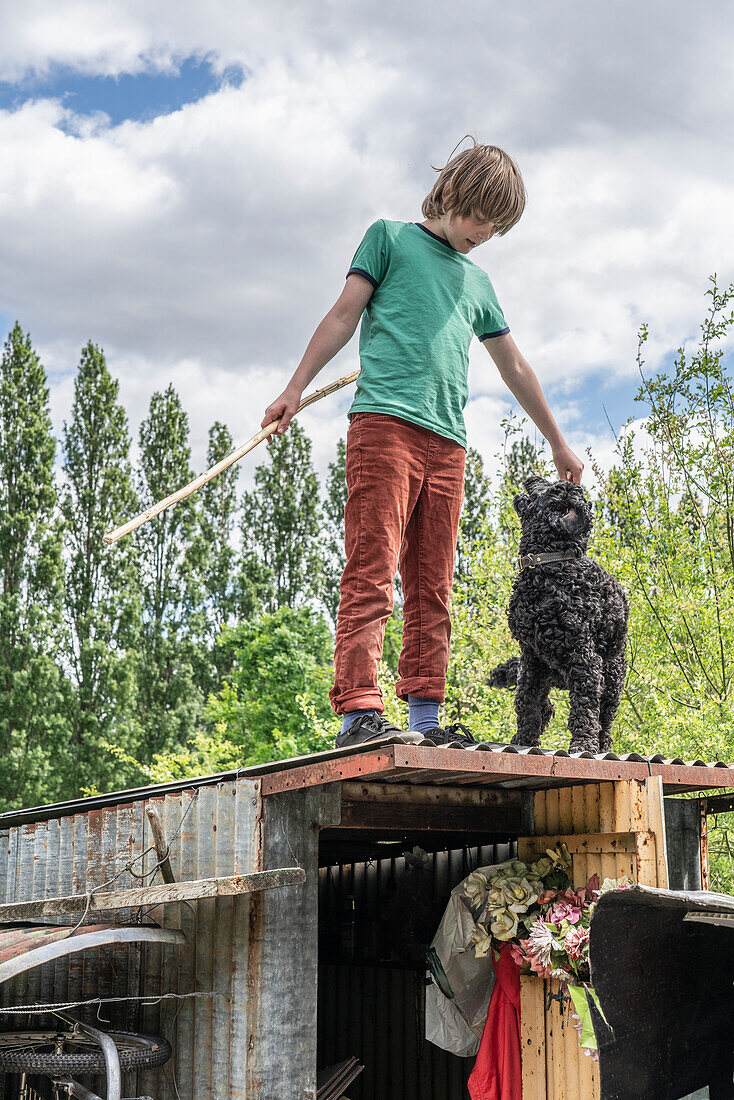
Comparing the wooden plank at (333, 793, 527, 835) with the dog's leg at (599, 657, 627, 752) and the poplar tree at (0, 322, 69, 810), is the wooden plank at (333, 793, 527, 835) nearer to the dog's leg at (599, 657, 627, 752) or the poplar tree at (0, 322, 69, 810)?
the dog's leg at (599, 657, 627, 752)

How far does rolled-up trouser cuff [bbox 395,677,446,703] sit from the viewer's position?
15.5ft

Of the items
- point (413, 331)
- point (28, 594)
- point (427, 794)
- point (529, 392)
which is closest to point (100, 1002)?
point (427, 794)

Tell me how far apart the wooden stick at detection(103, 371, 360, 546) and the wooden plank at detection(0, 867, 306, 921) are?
4.60 ft

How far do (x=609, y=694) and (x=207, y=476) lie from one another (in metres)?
2.14

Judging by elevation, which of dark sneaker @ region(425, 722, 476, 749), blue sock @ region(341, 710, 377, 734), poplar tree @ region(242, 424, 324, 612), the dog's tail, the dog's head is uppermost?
poplar tree @ region(242, 424, 324, 612)

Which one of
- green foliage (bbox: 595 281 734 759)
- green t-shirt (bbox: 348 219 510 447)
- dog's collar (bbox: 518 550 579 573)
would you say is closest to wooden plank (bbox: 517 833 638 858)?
dog's collar (bbox: 518 550 579 573)

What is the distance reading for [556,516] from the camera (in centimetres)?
466

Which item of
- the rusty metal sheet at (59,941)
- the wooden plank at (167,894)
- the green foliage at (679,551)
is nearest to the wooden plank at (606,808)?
the wooden plank at (167,894)

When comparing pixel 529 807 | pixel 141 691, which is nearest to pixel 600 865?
pixel 529 807

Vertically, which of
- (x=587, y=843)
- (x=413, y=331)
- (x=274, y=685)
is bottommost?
(x=587, y=843)

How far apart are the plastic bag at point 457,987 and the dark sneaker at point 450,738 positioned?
4.01 ft

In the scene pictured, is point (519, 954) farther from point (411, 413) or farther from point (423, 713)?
point (411, 413)

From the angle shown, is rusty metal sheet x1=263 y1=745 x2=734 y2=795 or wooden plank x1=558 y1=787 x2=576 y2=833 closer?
rusty metal sheet x1=263 y1=745 x2=734 y2=795

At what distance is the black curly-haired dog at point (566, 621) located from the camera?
454cm
